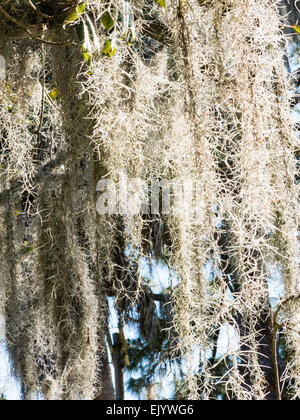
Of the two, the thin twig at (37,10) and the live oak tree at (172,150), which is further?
the thin twig at (37,10)

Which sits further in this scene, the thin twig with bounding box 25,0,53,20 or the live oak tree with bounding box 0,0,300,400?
the thin twig with bounding box 25,0,53,20

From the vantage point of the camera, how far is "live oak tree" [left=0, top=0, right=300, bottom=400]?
4.66ft

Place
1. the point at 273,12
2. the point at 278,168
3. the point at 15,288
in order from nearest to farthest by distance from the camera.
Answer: the point at 273,12 < the point at 278,168 < the point at 15,288

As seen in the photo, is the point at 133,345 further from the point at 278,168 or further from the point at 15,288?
the point at 278,168

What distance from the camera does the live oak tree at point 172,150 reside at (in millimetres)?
1419

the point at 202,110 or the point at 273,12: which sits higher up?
the point at 273,12

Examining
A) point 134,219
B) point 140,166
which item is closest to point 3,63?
point 140,166

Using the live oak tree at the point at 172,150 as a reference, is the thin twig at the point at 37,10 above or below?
above

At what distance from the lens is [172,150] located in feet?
6.64

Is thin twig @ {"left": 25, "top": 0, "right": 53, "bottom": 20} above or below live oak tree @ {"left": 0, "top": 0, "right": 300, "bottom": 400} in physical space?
above

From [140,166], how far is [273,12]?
0.63 meters

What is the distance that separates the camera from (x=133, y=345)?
16.5ft

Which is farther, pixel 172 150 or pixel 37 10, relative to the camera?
pixel 172 150
